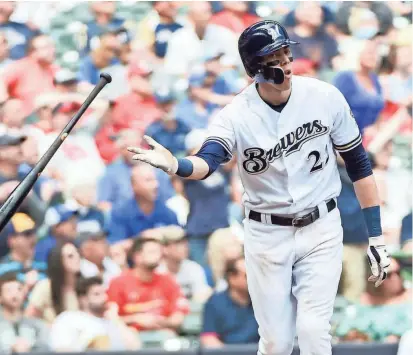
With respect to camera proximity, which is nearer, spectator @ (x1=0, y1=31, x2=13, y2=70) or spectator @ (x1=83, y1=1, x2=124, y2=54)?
spectator @ (x1=0, y1=31, x2=13, y2=70)

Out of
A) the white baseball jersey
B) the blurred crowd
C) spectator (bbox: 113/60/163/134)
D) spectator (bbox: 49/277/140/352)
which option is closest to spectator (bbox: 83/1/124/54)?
the blurred crowd

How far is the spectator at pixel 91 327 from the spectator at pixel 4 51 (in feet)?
4.97

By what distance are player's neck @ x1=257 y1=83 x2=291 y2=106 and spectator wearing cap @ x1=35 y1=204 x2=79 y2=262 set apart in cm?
226

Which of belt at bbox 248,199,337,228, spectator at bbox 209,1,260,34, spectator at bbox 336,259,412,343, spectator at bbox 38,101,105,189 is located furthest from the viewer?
spectator at bbox 209,1,260,34

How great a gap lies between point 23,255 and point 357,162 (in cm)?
255

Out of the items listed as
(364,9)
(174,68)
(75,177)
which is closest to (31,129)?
(75,177)

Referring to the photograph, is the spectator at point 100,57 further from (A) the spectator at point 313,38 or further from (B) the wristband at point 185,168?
(B) the wristband at point 185,168

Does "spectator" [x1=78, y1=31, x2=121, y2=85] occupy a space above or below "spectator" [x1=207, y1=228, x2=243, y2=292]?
above

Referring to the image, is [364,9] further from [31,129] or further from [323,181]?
[323,181]

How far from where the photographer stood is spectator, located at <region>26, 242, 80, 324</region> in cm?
581

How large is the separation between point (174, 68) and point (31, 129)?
0.99m

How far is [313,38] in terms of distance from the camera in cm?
644

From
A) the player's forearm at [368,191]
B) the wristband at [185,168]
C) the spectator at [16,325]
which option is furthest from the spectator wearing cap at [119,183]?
the wristband at [185,168]

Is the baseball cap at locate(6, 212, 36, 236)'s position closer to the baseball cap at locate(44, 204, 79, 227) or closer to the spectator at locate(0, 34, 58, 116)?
the baseball cap at locate(44, 204, 79, 227)
